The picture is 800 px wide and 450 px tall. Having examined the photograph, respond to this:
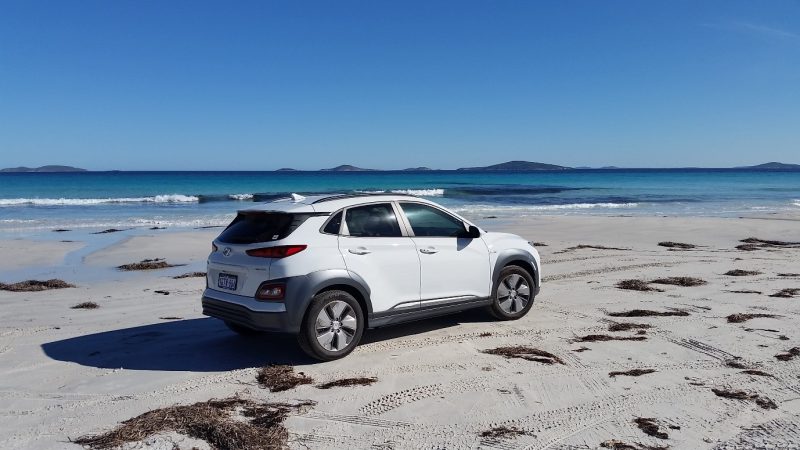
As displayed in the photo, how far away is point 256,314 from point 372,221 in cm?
153

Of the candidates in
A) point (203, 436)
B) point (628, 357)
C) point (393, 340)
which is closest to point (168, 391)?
point (203, 436)

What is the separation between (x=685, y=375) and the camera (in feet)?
18.2

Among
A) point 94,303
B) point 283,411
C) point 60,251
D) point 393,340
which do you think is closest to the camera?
point 283,411

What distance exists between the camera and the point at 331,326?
6.04m

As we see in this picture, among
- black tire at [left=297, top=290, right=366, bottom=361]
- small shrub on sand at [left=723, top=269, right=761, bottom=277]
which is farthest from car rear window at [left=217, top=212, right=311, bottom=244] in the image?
small shrub on sand at [left=723, top=269, right=761, bottom=277]

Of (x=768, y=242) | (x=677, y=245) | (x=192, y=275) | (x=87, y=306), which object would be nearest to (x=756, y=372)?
(x=87, y=306)

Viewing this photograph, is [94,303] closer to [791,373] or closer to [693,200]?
[791,373]

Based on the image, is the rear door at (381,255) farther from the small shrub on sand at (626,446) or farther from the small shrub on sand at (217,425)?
the small shrub on sand at (626,446)

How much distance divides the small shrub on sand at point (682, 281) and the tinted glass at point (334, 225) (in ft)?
20.5

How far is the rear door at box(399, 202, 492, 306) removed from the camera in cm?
677

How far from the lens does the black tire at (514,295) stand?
24.8ft

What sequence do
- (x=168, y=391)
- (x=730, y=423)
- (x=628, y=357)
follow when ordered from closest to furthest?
(x=730, y=423), (x=168, y=391), (x=628, y=357)

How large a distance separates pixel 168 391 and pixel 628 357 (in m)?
4.25

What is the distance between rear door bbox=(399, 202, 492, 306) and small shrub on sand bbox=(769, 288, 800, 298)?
15.1 feet
